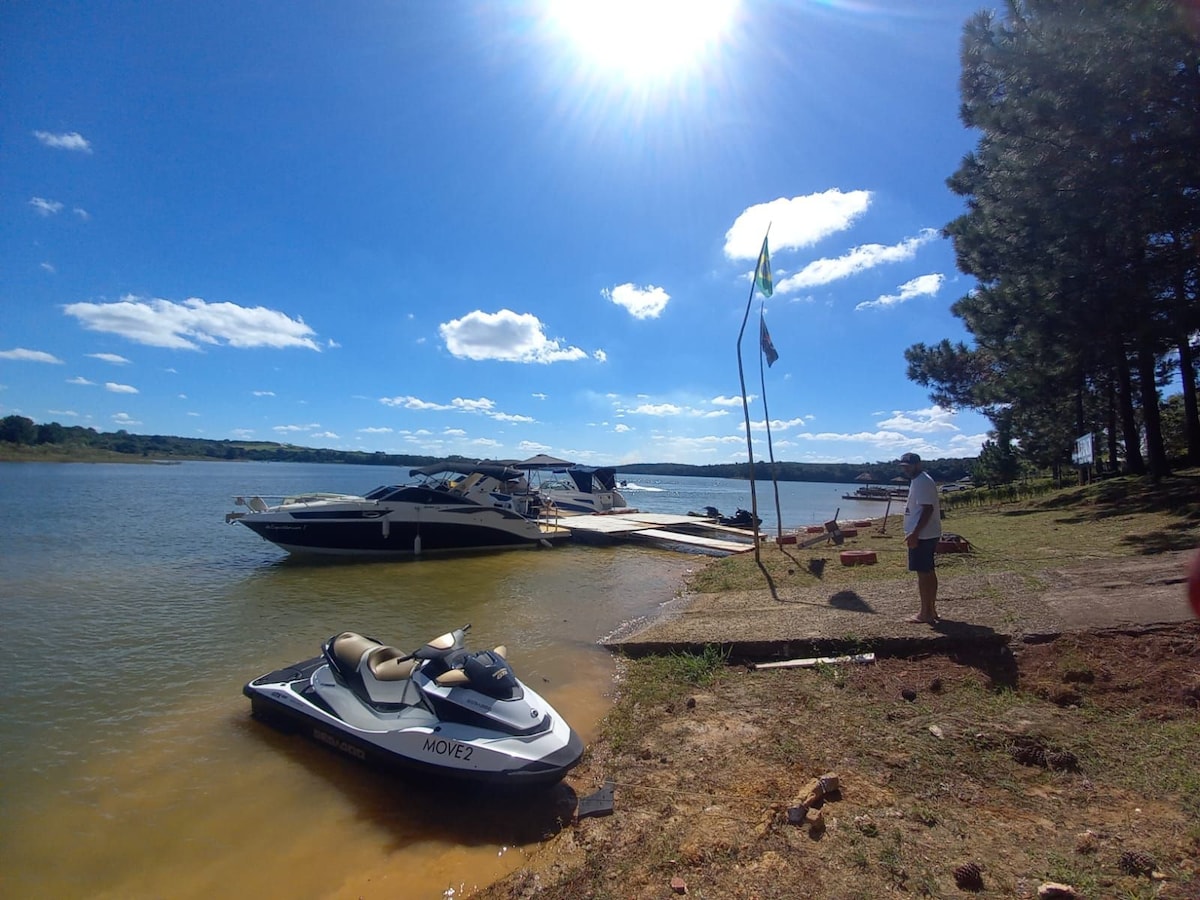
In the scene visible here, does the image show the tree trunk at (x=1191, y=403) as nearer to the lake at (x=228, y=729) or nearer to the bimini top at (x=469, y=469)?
the lake at (x=228, y=729)

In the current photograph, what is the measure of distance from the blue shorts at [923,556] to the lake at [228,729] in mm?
3521

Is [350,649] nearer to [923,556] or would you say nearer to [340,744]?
[340,744]

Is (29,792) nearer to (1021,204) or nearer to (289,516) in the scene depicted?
(289,516)

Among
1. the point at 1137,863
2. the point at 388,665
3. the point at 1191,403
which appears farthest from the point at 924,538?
the point at 1191,403

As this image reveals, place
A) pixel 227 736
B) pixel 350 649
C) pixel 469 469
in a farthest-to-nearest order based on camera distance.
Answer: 1. pixel 469 469
2. pixel 227 736
3. pixel 350 649

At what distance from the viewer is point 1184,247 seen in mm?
11008

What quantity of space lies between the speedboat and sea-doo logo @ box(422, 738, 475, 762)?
45.3ft

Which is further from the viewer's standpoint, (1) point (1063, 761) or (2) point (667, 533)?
(2) point (667, 533)

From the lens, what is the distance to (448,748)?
4.20 m

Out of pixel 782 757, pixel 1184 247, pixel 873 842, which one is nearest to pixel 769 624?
pixel 782 757

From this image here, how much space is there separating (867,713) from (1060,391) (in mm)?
16622

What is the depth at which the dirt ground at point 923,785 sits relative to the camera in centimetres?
268

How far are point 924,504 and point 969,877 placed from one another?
4.39 meters

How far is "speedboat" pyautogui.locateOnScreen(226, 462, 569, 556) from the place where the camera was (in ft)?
54.1
